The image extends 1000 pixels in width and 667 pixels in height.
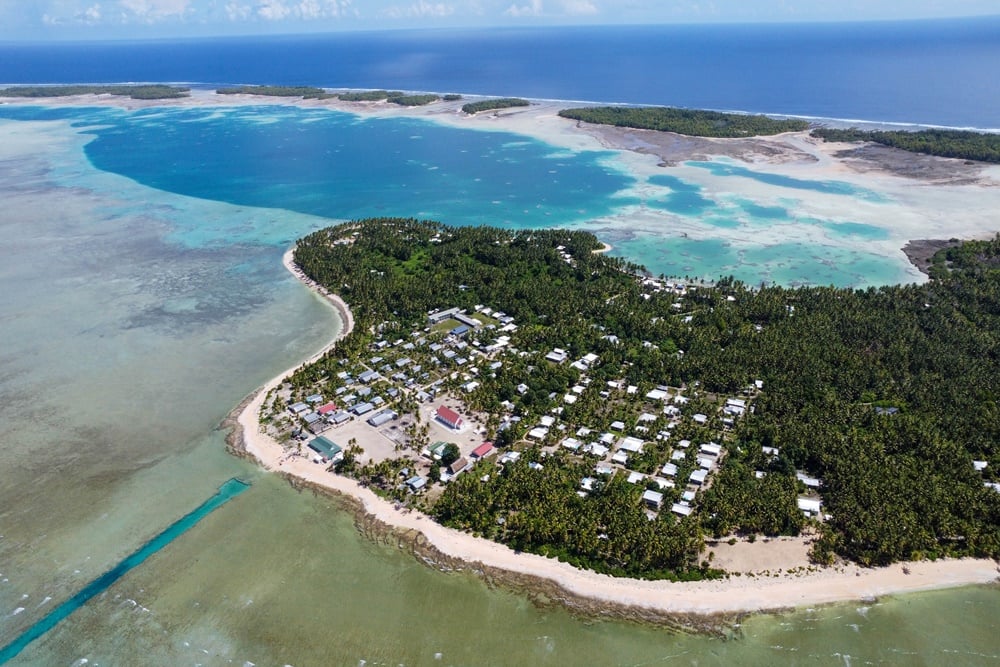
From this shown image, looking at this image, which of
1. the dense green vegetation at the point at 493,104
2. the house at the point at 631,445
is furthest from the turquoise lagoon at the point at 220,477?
the dense green vegetation at the point at 493,104

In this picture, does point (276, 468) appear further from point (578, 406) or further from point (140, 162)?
point (140, 162)

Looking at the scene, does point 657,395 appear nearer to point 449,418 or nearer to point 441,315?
point 449,418

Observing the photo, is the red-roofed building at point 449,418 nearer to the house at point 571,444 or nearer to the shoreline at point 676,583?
the house at point 571,444

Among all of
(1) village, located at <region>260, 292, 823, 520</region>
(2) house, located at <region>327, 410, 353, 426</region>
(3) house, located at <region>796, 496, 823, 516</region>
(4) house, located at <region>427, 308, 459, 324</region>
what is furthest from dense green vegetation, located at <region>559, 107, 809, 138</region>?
(2) house, located at <region>327, 410, 353, 426</region>

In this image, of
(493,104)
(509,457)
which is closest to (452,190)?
(509,457)

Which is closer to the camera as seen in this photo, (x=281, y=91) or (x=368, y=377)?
(x=368, y=377)

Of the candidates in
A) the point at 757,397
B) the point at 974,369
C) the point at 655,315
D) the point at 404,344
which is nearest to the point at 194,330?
the point at 404,344
